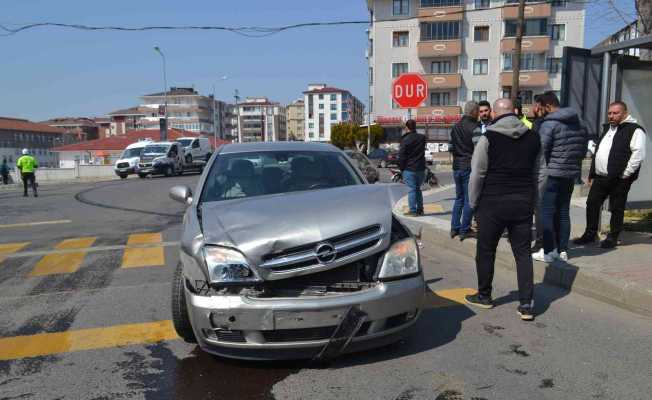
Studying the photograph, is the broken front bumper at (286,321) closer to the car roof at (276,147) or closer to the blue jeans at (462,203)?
the car roof at (276,147)

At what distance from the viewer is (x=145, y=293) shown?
219 inches

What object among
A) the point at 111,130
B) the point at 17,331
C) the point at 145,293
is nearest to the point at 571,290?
the point at 145,293

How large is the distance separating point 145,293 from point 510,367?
3.89 m

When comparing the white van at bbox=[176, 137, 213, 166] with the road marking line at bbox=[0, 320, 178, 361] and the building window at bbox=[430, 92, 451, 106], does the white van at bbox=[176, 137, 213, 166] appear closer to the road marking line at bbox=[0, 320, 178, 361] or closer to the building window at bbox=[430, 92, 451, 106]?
the building window at bbox=[430, 92, 451, 106]

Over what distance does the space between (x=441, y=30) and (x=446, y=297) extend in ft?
169

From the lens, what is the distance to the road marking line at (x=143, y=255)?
7094 millimetres

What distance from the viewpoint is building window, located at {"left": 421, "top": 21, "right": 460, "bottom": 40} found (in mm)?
51719

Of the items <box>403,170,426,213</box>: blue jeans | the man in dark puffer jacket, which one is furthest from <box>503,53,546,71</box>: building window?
the man in dark puffer jacket

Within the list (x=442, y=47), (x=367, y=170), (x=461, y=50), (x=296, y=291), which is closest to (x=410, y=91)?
(x=367, y=170)

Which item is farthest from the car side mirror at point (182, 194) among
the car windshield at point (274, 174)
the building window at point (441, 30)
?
the building window at point (441, 30)

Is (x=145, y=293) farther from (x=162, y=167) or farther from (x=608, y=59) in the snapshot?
(x=162, y=167)

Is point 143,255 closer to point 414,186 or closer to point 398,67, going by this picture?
point 414,186

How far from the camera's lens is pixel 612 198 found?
6352 mm

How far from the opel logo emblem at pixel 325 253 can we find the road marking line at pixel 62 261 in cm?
488
